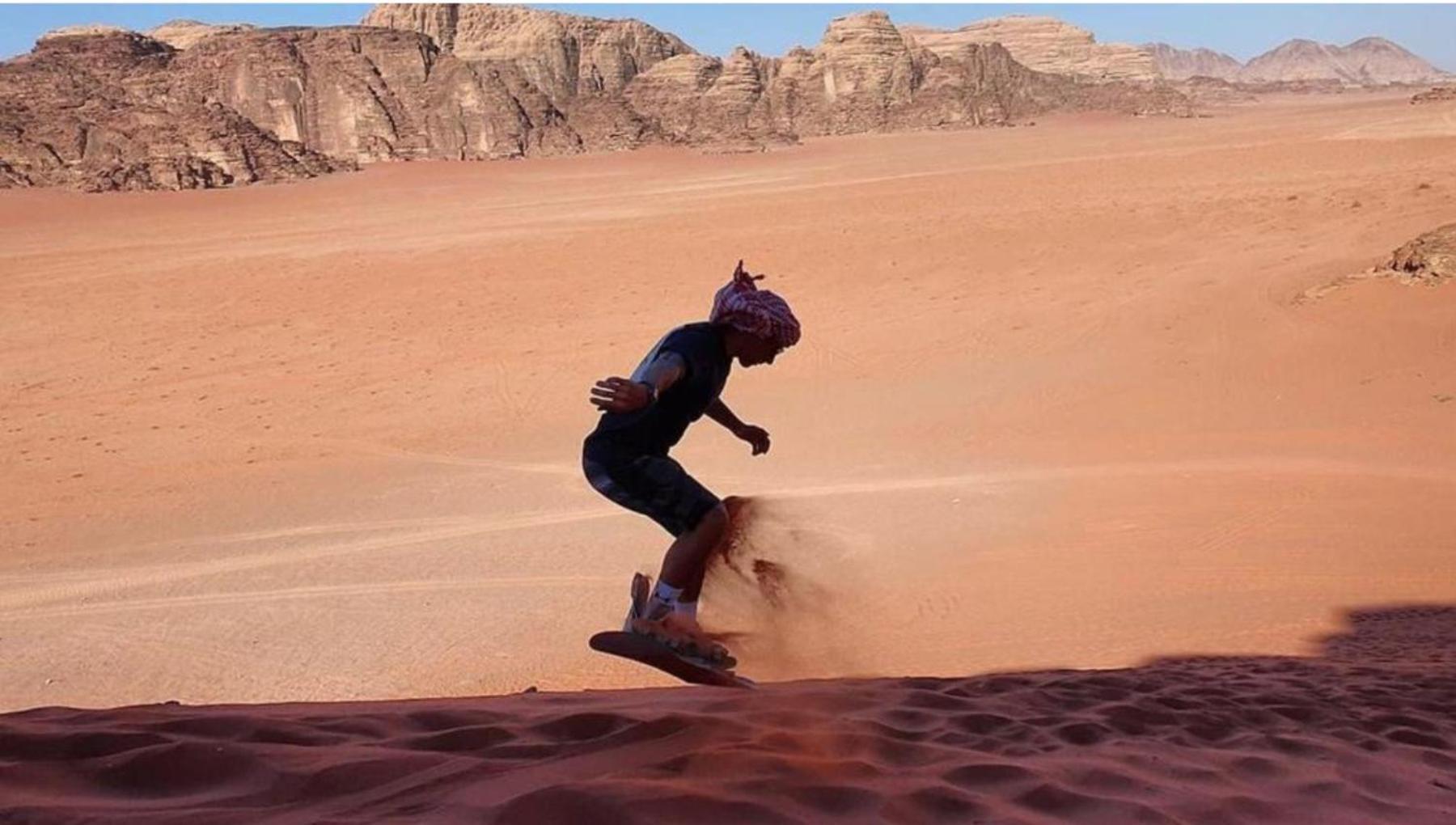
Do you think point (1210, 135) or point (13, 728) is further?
point (1210, 135)

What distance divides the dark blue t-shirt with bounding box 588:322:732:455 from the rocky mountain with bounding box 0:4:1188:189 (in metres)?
47.3

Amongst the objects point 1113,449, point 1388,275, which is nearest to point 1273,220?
point 1388,275

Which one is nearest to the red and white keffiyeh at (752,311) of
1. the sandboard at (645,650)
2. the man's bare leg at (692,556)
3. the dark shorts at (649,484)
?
the dark shorts at (649,484)

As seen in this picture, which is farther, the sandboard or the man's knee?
the man's knee

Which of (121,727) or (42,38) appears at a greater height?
(42,38)

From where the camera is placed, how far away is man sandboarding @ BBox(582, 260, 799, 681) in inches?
165

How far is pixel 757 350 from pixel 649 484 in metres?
0.57

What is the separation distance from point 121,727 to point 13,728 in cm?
32

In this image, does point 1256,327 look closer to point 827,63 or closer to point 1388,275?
point 1388,275

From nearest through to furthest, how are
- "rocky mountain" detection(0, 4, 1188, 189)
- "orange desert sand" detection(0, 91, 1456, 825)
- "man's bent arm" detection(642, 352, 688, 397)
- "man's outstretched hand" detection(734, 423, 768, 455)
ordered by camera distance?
"orange desert sand" detection(0, 91, 1456, 825), "man's bent arm" detection(642, 352, 688, 397), "man's outstretched hand" detection(734, 423, 768, 455), "rocky mountain" detection(0, 4, 1188, 189)

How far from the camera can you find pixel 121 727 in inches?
152

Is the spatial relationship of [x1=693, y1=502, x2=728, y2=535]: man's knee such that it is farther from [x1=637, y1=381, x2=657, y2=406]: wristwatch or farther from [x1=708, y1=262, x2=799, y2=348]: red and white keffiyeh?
[x1=708, y1=262, x2=799, y2=348]: red and white keffiyeh

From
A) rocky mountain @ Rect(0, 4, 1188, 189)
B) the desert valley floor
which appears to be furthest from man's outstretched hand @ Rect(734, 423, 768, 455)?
rocky mountain @ Rect(0, 4, 1188, 189)

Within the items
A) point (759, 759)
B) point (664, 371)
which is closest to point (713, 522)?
point (664, 371)
